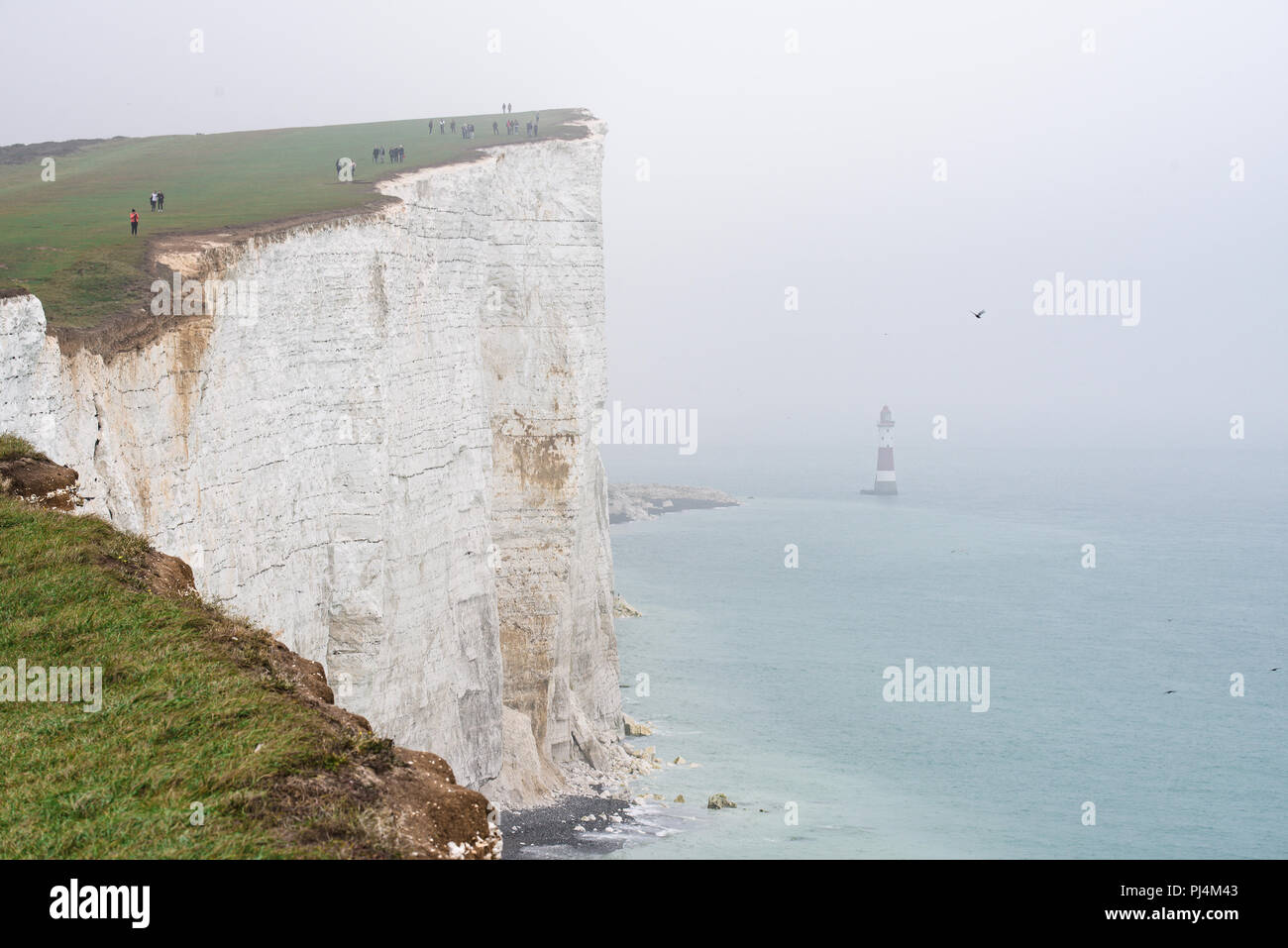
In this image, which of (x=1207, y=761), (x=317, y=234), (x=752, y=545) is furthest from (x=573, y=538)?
(x=752, y=545)

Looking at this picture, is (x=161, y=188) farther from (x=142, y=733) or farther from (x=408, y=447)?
(x=142, y=733)

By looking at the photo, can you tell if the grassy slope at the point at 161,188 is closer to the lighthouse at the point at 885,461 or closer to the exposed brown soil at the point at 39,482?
the exposed brown soil at the point at 39,482

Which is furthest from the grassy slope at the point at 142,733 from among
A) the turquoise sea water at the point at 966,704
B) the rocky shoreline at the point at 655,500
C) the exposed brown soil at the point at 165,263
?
the rocky shoreline at the point at 655,500

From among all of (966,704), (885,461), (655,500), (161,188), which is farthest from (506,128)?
(885,461)

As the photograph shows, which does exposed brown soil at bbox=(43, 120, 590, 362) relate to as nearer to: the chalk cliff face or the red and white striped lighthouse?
the chalk cliff face

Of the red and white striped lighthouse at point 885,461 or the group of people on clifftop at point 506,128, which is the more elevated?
the group of people on clifftop at point 506,128

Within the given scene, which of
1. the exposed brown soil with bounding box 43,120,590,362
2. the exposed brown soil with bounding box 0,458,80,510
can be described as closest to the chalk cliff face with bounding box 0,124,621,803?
the exposed brown soil with bounding box 43,120,590,362
